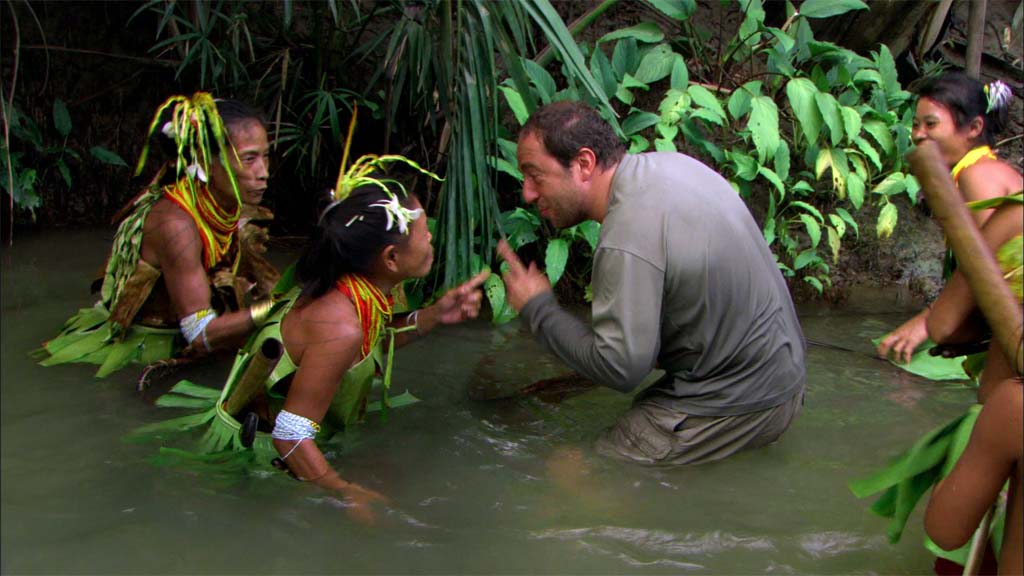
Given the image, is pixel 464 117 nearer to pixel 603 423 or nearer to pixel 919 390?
pixel 603 423

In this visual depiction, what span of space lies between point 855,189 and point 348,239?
3.00 m

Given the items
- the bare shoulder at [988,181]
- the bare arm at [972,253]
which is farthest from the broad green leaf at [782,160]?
the bare arm at [972,253]

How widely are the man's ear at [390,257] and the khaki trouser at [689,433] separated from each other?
3.17ft

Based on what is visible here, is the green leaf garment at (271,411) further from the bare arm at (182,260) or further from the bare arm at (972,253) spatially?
the bare arm at (972,253)

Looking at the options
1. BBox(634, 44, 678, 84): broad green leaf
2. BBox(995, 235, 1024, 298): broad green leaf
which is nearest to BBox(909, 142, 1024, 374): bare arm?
BBox(995, 235, 1024, 298): broad green leaf

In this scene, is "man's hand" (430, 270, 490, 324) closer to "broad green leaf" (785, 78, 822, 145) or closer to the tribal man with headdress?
the tribal man with headdress

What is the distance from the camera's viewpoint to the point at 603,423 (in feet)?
11.8

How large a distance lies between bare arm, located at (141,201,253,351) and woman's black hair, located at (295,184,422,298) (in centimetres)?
64

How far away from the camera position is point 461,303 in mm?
3082

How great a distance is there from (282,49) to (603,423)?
2.81 meters

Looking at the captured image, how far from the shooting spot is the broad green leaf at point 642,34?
491 cm

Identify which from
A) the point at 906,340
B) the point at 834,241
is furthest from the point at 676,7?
the point at 906,340

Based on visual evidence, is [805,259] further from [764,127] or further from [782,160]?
[764,127]

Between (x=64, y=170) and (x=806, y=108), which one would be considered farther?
(x=64, y=170)
